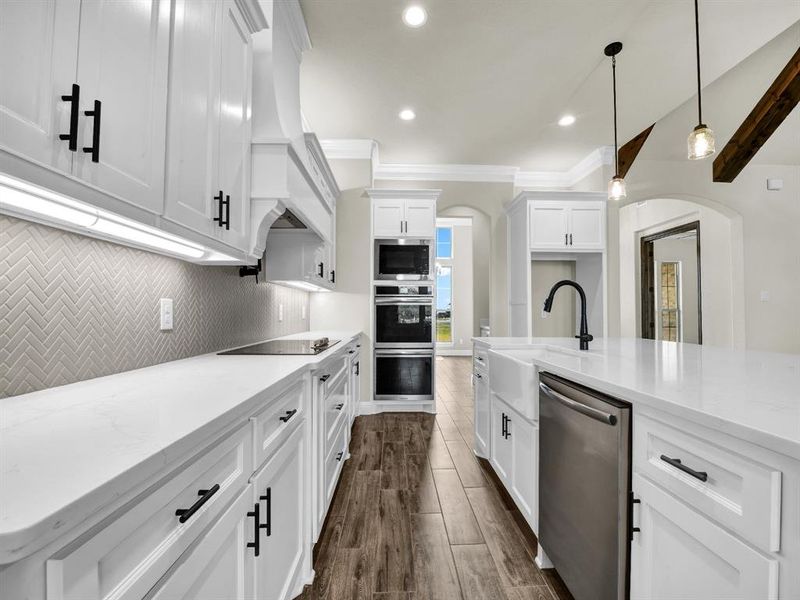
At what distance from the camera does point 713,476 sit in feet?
2.58

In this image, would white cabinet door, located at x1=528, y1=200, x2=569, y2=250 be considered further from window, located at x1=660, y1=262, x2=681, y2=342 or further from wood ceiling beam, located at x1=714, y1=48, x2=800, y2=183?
window, located at x1=660, y1=262, x2=681, y2=342

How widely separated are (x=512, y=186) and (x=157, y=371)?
459 centimetres

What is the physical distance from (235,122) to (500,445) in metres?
2.14

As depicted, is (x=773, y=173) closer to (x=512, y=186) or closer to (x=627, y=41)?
(x=512, y=186)

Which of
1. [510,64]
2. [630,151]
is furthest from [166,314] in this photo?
[630,151]

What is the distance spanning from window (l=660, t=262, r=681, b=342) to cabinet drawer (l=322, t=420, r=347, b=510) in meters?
5.81

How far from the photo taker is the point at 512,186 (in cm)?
487

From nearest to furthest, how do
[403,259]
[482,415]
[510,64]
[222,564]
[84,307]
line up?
[222,564]
[84,307]
[482,415]
[510,64]
[403,259]

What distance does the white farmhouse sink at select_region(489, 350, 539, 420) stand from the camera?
166cm

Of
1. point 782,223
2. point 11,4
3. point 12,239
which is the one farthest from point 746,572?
point 782,223

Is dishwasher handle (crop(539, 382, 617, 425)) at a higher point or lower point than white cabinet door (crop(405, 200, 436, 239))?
lower

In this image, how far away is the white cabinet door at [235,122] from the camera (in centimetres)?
Answer: 137

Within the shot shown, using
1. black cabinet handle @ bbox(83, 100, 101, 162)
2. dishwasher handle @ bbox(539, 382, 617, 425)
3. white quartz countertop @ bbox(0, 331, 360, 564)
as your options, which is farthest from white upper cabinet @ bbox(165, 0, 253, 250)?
dishwasher handle @ bbox(539, 382, 617, 425)

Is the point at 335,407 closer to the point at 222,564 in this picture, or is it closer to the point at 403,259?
the point at 222,564
